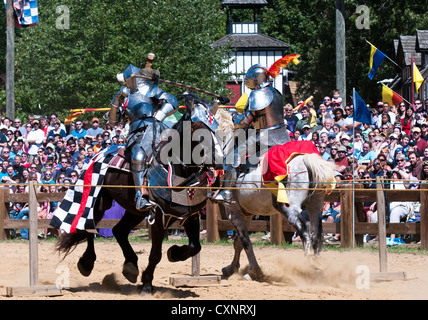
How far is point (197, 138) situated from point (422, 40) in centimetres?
2550

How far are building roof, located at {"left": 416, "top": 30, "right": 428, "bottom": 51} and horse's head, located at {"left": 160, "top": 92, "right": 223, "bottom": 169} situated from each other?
82.1 ft

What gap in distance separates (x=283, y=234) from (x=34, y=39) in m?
20.9

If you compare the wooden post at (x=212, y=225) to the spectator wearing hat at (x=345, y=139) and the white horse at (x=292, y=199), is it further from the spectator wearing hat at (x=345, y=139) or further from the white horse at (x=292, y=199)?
the white horse at (x=292, y=199)

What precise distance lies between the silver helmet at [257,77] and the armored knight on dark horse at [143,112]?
1.40 m

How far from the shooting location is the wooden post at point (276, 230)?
14.7 meters

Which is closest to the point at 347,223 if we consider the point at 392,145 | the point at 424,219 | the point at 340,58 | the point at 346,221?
the point at 346,221

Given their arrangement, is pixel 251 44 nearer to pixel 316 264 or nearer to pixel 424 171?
pixel 424 171

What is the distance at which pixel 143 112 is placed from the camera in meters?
10.2

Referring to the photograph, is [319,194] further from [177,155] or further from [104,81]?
[104,81]

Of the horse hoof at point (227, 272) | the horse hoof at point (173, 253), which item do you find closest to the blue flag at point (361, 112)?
the horse hoof at point (227, 272)

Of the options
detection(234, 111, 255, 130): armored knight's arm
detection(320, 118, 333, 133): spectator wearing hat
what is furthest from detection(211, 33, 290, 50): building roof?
detection(234, 111, 255, 130): armored knight's arm

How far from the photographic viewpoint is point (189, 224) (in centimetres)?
1012

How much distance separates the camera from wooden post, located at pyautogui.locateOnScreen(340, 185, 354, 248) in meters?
14.0
